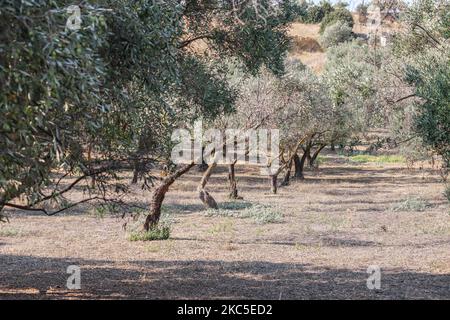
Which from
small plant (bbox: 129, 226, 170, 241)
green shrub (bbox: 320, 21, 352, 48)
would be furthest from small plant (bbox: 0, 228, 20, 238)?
green shrub (bbox: 320, 21, 352, 48)

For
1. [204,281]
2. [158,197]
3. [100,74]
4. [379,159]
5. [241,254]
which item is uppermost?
[100,74]

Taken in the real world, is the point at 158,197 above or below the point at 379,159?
above

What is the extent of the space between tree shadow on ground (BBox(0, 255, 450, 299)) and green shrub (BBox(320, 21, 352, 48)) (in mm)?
53274

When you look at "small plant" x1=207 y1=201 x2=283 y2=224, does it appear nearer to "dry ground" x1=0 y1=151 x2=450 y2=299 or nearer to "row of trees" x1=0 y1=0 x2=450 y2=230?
"dry ground" x1=0 y1=151 x2=450 y2=299

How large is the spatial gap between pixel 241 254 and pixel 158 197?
3.29 m

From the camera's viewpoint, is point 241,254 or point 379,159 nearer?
point 241,254

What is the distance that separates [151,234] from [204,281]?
6.14 m

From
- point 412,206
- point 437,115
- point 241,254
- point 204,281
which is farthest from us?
point 412,206

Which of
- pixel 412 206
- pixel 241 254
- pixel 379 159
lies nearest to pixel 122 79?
pixel 241 254

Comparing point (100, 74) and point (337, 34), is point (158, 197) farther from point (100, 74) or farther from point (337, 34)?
point (337, 34)

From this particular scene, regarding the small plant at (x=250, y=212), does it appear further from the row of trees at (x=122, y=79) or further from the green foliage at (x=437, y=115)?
the green foliage at (x=437, y=115)

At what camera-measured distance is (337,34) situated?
6844 cm

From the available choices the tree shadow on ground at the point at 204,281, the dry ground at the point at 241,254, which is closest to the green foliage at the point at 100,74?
the tree shadow on ground at the point at 204,281

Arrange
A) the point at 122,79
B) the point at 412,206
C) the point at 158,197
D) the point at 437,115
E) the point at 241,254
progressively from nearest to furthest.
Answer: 1. the point at 122,79
2. the point at 437,115
3. the point at 241,254
4. the point at 158,197
5. the point at 412,206
